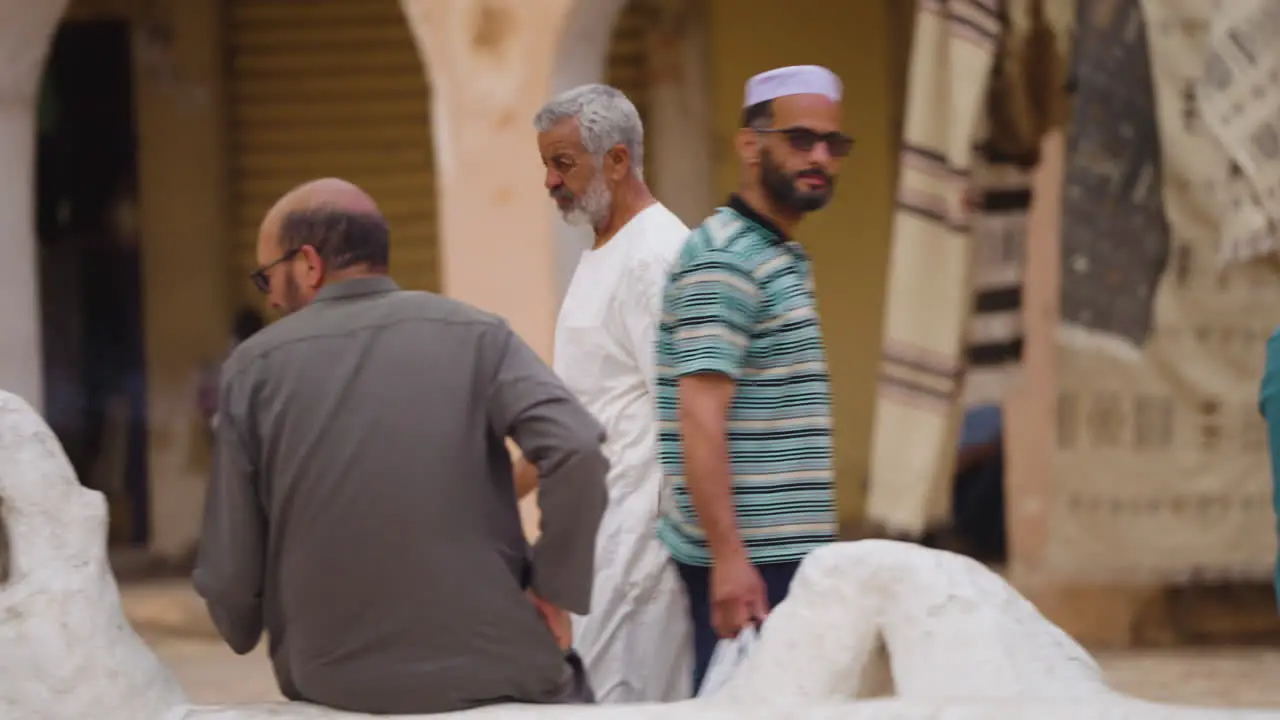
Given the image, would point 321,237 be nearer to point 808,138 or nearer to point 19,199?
point 808,138

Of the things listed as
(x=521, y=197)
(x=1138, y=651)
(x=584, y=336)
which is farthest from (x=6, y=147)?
(x=1138, y=651)

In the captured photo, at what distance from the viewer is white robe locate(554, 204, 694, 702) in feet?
10.5

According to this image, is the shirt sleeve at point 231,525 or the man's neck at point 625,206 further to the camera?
the man's neck at point 625,206

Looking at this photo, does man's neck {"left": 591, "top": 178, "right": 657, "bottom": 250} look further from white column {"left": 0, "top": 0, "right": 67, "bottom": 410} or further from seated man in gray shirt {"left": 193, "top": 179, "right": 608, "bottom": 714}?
white column {"left": 0, "top": 0, "right": 67, "bottom": 410}

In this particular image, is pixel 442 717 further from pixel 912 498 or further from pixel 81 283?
pixel 81 283

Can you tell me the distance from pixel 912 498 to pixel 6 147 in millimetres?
2960

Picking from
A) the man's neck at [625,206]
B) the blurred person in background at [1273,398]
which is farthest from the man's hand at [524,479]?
the blurred person in background at [1273,398]

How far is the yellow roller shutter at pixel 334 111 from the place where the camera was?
25.7 feet

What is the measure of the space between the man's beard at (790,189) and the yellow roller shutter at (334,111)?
490cm

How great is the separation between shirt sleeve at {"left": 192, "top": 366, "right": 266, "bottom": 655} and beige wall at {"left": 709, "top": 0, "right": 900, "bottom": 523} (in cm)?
490

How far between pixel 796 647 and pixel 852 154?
16.2ft

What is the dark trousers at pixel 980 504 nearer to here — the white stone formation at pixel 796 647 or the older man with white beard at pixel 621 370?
the older man with white beard at pixel 621 370

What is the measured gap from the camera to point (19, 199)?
6.07m

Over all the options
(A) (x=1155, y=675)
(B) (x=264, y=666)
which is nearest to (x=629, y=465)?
(A) (x=1155, y=675)
